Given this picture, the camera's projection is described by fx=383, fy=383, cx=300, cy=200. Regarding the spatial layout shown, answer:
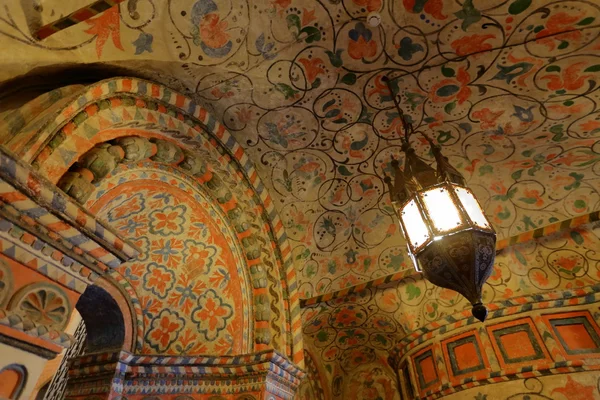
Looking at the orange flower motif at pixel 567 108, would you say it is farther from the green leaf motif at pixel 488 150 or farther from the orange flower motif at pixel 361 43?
the orange flower motif at pixel 361 43

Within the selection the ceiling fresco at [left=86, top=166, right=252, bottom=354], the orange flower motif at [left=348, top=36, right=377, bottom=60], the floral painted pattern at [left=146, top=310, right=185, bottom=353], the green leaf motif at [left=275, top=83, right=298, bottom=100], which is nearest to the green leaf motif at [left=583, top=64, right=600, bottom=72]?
the orange flower motif at [left=348, top=36, right=377, bottom=60]

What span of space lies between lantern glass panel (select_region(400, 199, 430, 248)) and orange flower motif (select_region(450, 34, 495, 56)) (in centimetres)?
120

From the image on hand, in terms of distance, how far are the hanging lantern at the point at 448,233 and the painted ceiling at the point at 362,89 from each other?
0.88m

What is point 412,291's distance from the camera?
3881 mm

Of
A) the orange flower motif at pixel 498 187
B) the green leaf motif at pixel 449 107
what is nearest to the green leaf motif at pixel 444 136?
the green leaf motif at pixel 449 107

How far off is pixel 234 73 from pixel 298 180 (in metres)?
1.10

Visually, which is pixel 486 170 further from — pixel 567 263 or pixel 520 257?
pixel 567 263

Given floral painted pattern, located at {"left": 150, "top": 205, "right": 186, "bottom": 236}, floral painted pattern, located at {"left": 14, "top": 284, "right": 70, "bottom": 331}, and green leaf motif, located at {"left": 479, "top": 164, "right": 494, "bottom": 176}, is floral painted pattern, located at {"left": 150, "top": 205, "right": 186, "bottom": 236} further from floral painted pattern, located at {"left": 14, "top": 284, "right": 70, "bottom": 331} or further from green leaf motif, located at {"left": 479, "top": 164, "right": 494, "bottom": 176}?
green leaf motif, located at {"left": 479, "top": 164, "right": 494, "bottom": 176}

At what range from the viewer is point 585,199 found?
326 centimetres

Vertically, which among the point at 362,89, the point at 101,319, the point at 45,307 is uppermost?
the point at 362,89

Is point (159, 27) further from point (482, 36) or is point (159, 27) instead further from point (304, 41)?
point (482, 36)

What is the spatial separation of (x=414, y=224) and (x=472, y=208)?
0.30 meters

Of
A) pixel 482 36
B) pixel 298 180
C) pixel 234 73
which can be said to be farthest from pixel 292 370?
pixel 482 36

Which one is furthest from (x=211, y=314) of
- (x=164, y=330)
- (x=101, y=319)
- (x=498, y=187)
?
(x=498, y=187)
